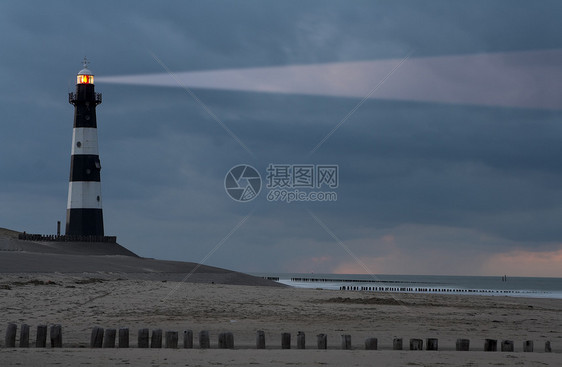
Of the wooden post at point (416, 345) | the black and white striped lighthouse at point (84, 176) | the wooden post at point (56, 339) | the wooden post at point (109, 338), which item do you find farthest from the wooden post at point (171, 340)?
the black and white striped lighthouse at point (84, 176)

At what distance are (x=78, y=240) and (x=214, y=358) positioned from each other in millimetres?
37950

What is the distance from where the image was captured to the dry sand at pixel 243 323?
14836mm

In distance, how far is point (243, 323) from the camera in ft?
69.2

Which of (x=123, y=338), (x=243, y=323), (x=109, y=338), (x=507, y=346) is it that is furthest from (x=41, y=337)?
(x=507, y=346)

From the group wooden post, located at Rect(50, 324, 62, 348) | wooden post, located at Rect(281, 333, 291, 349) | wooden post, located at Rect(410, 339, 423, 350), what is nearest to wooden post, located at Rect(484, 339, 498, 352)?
wooden post, located at Rect(410, 339, 423, 350)

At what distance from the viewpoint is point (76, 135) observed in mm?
51250

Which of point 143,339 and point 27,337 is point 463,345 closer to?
point 143,339

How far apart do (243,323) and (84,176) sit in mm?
32505

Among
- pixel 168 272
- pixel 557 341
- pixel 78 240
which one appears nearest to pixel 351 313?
pixel 557 341

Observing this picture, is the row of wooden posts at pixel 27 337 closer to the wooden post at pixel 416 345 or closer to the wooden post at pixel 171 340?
the wooden post at pixel 171 340

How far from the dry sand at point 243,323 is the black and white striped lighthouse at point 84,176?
50.3 feet

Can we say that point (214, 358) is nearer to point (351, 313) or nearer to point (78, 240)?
point (351, 313)

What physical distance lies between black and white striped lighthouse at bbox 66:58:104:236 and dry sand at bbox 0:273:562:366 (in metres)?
15.3

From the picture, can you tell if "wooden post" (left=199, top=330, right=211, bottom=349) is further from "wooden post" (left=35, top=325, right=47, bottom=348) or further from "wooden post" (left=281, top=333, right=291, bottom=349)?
"wooden post" (left=35, top=325, right=47, bottom=348)
